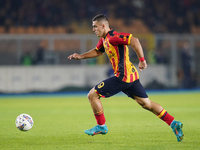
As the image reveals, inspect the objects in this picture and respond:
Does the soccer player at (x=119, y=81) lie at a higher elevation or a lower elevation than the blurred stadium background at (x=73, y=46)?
lower

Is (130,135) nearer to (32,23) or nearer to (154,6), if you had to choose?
(32,23)

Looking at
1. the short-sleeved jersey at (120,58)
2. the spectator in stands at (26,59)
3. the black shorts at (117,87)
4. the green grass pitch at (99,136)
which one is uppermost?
the spectator in stands at (26,59)

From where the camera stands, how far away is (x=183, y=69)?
64.6ft

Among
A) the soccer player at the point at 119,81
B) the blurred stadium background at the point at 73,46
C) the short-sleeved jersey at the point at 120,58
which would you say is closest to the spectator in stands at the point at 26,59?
the blurred stadium background at the point at 73,46

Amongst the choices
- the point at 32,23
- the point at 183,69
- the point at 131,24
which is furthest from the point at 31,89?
the point at 131,24

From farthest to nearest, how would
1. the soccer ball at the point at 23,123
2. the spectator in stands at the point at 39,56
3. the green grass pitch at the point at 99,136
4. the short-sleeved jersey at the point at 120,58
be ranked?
1. the spectator in stands at the point at 39,56
2. the soccer ball at the point at 23,123
3. the short-sleeved jersey at the point at 120,58
4. the green grass pitch at the point at 99,136

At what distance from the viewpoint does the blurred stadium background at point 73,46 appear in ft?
58.3

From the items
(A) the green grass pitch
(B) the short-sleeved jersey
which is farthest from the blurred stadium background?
(B) the short-sleeved jersey

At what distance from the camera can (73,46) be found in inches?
736

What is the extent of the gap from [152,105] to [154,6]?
21455 millimetres

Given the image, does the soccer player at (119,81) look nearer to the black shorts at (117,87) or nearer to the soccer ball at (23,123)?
the black shorts at (117,87)

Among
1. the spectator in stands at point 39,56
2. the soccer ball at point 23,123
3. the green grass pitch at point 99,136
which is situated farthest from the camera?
the spectator in stands at point 39,56

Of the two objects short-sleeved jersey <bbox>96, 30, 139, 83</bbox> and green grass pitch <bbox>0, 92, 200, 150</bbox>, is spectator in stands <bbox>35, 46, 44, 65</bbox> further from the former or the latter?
short-sleeved jersey <bbox>96, 30, 139, 83</bbox>

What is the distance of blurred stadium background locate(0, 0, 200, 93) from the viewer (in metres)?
17.8
